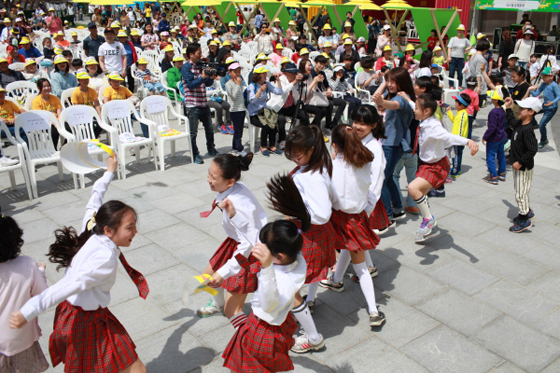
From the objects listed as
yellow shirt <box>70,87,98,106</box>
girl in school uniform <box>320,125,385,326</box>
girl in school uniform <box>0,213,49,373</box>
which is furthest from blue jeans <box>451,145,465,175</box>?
girl in school uniform <box>0,213,49,373</box>

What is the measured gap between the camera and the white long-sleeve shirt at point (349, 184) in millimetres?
3574

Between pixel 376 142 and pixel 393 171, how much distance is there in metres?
1.47

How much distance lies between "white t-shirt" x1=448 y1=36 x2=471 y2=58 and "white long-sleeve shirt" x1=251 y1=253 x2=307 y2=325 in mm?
10885

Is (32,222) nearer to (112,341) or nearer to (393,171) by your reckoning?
(112,341)

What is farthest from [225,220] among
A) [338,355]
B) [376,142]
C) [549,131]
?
[549,131]

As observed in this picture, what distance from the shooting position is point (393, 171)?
5379 mm

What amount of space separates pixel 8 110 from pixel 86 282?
5.40m

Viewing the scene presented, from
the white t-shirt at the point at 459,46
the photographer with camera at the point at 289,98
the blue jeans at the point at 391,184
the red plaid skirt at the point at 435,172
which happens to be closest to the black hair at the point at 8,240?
the red plaid skirt at the point at 435,172

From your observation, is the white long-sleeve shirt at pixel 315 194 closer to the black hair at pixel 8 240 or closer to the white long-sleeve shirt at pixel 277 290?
the white long-sleeve shirt at pixel 277 290

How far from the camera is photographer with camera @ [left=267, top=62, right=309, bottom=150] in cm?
795

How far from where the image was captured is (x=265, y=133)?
8070 mm

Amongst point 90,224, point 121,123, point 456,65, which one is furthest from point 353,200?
point 456,65

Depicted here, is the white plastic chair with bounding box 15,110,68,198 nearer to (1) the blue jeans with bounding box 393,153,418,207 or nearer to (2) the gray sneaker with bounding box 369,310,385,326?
(1) the blue jeans with bounding box 393,153,418,207

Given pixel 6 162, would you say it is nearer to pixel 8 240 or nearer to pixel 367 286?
pixel 8 240
